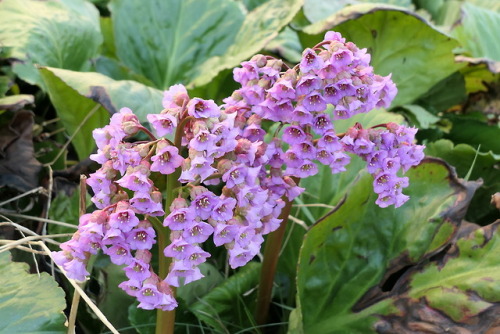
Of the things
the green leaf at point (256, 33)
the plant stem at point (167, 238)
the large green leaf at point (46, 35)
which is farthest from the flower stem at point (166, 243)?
the large green leaf at point (46, 35)

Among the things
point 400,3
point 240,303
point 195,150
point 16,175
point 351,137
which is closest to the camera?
point 195,150

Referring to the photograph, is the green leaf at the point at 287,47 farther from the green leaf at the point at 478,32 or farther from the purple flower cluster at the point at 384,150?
the purple flower cluster at the point at 384,150

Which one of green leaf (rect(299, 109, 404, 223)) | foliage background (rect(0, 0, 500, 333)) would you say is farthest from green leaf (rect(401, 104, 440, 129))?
green leaf (rect(299, 109, 404, 223))

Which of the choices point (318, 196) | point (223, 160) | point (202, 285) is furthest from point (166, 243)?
point (318, 196)

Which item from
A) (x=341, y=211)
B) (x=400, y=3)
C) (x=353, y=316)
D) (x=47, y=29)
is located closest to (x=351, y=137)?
(x=341, y=211)

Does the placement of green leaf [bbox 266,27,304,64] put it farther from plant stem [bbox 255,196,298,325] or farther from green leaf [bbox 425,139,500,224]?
plant stem [bbox 255,196,298,325]

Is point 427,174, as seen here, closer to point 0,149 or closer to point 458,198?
point 458,198
